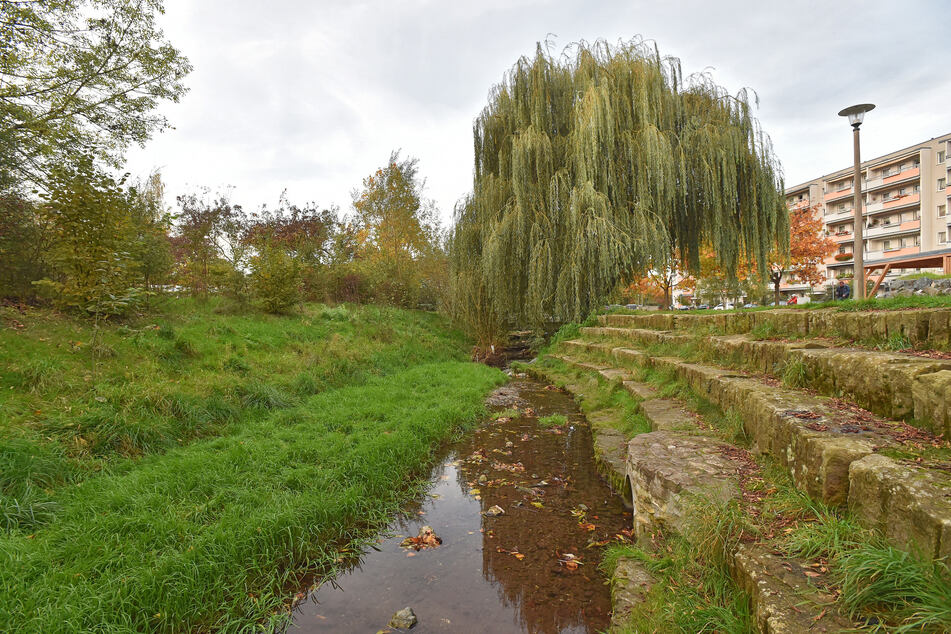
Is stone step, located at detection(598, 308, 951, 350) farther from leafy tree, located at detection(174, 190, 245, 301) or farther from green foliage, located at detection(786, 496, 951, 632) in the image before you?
leafy tree, located at detection(174, 190, 245, 301)

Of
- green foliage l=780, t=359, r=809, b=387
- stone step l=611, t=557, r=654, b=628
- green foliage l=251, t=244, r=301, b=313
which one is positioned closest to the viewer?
stone step l=611, t=557, r=654, b=628

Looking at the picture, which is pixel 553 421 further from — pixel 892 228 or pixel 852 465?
pixel 892 228

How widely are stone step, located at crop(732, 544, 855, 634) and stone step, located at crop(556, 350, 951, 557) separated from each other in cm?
35

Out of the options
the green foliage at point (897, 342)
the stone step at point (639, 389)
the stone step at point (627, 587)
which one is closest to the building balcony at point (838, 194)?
the stone step at point (639, 389)

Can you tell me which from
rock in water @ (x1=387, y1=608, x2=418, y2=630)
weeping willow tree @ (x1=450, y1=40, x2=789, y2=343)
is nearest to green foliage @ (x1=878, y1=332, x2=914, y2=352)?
rock in water @ (x1=387, y1=608, x2=418, y2=630)

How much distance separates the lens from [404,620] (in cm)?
239

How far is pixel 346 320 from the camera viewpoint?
11594 millimetres

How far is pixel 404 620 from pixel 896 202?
48875 millimetres

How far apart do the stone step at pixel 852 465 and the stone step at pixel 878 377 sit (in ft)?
0.40

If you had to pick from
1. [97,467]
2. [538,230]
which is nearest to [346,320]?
[538,230]

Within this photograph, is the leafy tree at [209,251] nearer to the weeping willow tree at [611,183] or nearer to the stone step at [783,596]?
the weeping willow tree at [611,183]

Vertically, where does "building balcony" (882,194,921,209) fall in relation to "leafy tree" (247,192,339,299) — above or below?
above

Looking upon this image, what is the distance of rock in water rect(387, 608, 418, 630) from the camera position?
2357 millimetres

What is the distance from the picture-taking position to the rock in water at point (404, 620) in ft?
7.73
